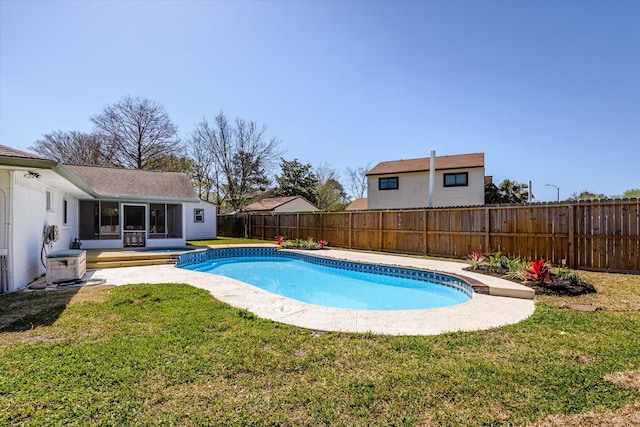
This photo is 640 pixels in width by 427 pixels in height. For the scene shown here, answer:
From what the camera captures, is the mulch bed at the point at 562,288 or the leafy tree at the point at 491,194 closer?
the mulch bed at the point at 562,288

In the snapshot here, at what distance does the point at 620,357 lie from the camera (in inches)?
133

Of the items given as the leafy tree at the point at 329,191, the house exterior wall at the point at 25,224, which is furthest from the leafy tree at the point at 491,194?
the house exterior wall at the point at 25,224

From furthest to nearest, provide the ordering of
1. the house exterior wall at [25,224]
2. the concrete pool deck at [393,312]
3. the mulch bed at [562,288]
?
the house exterior wall at [25,224] → the mulch bed at [562,288] → the concrete pool deck at [393,312]

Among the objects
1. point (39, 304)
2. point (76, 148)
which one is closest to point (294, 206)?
point (76, 148)

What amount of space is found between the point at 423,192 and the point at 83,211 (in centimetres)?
1914

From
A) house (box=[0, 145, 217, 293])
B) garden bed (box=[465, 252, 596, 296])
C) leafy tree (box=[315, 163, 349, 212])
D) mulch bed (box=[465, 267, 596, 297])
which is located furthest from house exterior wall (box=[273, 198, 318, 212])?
mulch bed (box=[465, 267, 596, 297])

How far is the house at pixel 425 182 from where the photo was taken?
788 inches

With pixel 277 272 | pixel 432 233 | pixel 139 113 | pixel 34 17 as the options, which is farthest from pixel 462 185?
pixel 139 113

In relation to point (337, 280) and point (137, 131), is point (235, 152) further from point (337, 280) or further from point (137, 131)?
point (337, 280)

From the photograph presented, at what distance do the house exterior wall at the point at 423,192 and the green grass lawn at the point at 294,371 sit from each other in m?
16.2

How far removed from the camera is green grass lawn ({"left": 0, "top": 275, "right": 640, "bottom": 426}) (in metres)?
2.45

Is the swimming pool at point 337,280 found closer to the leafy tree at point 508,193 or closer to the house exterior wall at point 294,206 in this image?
the house exterior wall at point 294,206

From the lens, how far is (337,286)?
946 cm

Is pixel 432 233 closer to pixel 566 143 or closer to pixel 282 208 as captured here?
pixel 566 143
